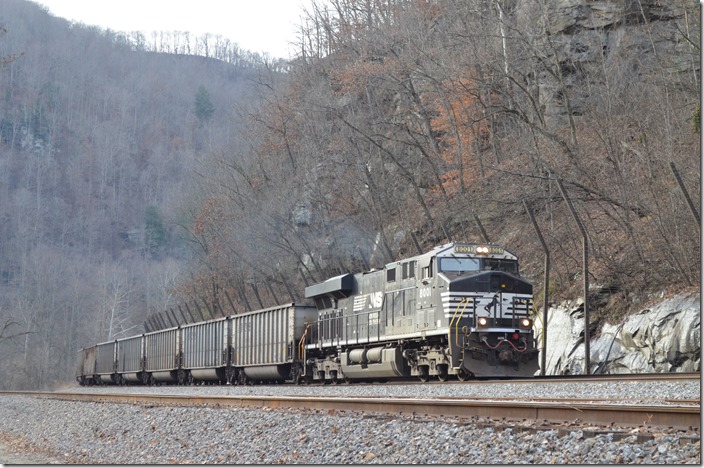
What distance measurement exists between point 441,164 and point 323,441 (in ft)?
97.7

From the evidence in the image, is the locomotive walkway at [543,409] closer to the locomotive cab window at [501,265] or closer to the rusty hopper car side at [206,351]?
the locomotive cab window at [501,265]

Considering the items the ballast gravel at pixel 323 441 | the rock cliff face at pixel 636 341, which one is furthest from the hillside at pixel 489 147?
the ballast gravel at pixel 323 441

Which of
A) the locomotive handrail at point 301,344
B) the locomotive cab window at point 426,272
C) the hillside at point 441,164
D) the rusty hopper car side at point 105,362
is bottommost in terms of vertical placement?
the rusty hopper car side at point 105,362

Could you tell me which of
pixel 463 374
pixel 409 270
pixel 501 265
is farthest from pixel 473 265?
pixel 463 374

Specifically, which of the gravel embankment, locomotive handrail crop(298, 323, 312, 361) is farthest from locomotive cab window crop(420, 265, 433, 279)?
locomotive handrail crop(298, 323, 312, 361)

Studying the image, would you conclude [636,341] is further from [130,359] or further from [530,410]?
[130,359]

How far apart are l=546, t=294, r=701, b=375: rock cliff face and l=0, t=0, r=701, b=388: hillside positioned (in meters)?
0.93

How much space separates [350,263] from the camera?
43531 millimetres

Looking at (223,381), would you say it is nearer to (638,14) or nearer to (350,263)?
(350,263)

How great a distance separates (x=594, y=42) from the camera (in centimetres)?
3356

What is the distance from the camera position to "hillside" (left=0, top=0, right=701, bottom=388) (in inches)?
1038

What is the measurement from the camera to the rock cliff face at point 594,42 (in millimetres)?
31578

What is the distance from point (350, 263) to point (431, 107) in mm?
9367

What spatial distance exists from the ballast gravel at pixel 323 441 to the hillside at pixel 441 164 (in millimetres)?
7765
